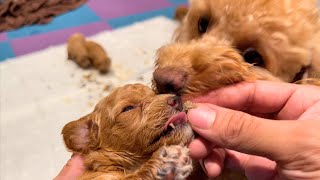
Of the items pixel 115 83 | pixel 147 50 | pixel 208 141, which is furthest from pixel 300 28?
pixel 147 50

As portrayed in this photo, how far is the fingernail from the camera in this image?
3.61 ft

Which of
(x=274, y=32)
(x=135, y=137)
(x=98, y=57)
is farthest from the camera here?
(x=98, y=57)

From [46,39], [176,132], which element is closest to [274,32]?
[176,132]

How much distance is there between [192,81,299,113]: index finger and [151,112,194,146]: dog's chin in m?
0.14

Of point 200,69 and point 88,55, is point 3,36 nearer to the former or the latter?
point 88,55

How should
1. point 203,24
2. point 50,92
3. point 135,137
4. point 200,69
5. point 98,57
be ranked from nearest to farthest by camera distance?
1. point 135,137
2. point 200,69
3. point 203,24
4. point 50,92
5. point 98,57

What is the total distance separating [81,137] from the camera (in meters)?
1.43

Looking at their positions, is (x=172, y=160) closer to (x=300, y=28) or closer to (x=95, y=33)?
(x=300, y=28)

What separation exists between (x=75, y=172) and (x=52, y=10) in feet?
6.77

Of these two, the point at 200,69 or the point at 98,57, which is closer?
the point at 200,69

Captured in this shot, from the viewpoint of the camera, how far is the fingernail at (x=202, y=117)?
1.10 metres

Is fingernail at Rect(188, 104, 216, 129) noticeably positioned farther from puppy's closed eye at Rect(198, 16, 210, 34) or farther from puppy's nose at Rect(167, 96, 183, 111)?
puppy's closed eye at Rect(198, 16, 210, 34)

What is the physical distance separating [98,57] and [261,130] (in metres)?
1.61

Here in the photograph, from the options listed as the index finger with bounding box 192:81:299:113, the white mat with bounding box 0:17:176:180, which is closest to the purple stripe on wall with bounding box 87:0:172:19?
the white mat with bounding box 0:17:176:180
